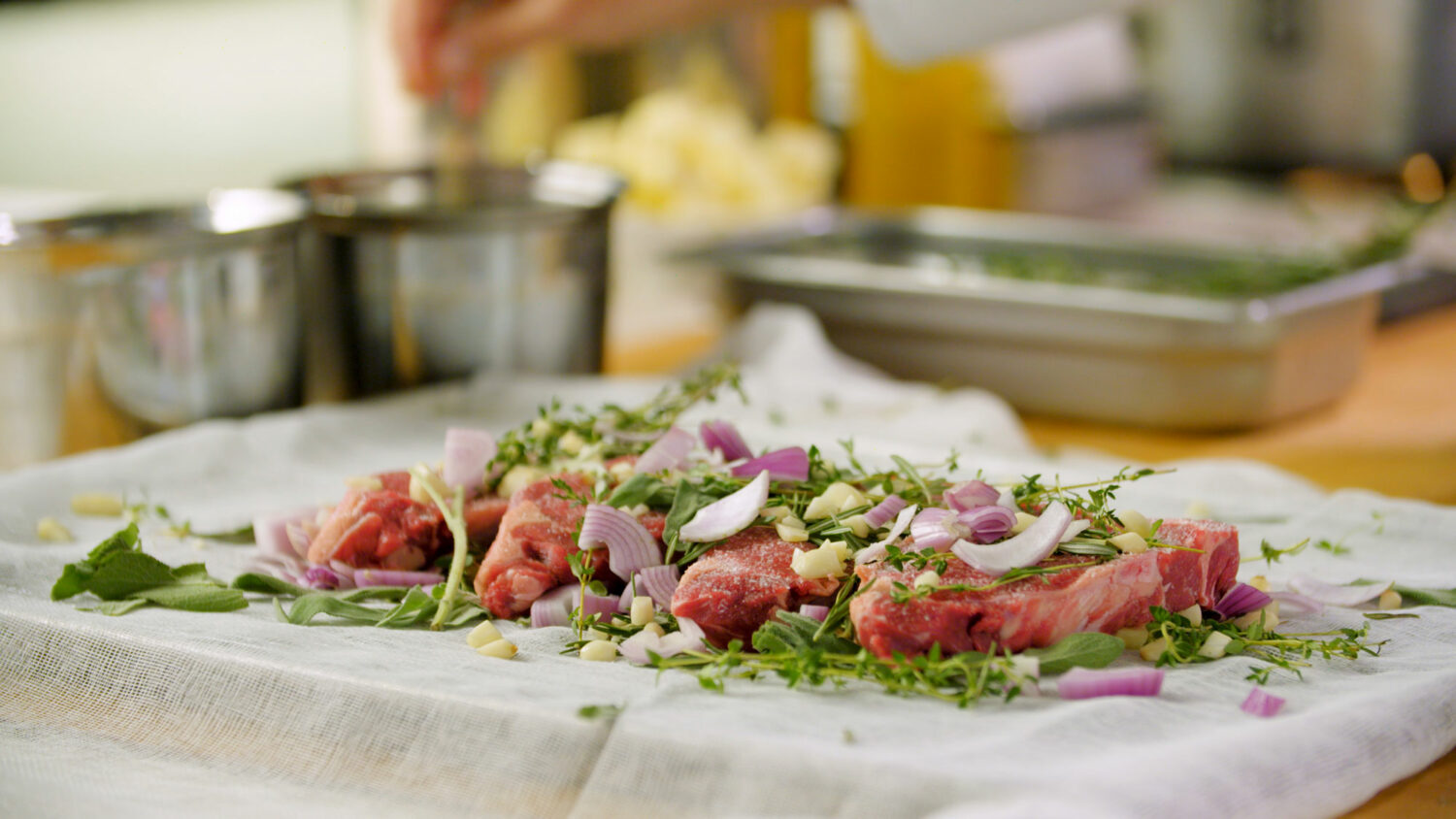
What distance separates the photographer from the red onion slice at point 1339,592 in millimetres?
1152

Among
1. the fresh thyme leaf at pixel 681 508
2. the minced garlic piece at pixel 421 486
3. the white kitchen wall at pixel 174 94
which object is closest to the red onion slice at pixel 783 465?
the fresh thyme leaf at pixel 681 508

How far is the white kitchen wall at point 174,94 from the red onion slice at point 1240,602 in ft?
10.2

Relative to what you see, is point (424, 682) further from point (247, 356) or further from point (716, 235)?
point (716, 235)

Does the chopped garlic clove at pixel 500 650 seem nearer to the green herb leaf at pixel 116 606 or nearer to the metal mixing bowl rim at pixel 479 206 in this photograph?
the green herb leaf at pixel 116 606

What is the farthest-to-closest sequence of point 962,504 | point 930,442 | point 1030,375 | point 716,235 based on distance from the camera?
point 716,235
point 1030,375
point 930,442
point 962,504

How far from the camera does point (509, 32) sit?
7.04ft

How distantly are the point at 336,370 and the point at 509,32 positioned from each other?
1.89 feet

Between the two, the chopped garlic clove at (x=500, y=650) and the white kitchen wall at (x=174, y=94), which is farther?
the white kitchen wall at (x=174, y=94)

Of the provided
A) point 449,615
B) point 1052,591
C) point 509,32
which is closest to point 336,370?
point 509,32

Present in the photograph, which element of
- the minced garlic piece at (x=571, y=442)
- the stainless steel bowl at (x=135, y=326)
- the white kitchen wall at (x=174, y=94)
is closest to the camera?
the minced garlic piece at (x=571, y=442)

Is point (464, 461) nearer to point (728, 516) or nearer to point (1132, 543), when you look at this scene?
point (728, 516)

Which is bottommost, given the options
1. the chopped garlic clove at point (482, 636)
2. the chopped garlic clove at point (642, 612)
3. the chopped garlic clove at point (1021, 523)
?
the chopped garlic clove at point (482, 636)

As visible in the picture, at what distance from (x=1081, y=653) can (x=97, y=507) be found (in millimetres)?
955

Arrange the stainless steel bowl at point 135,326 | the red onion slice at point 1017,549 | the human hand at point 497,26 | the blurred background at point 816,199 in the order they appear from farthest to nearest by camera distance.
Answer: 1. the human hand at point 497,26
2. the blurred background at point 816,199
3. the stainless steel bowl at point 135,326
4. the red onion slice at point 1017,549
